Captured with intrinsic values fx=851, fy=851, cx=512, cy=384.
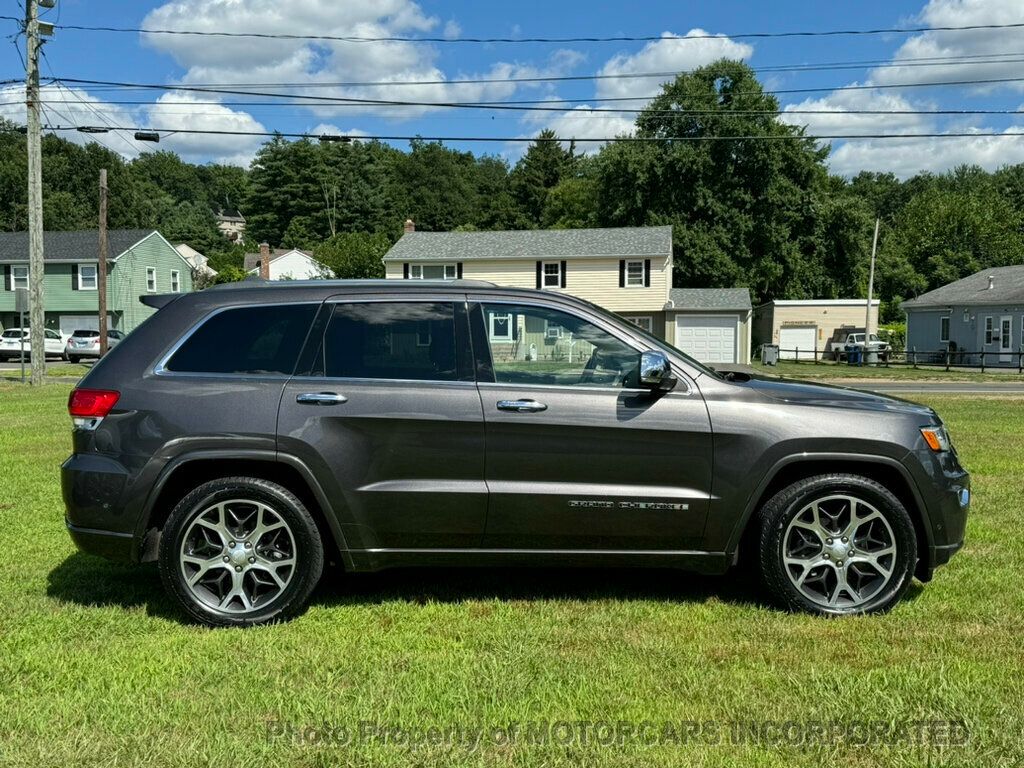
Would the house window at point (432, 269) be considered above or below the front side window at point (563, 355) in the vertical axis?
above

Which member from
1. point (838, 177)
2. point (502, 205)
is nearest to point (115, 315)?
point (502, 205)

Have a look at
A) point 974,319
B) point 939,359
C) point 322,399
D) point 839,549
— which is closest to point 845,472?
point 839,549

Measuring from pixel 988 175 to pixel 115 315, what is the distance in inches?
3264

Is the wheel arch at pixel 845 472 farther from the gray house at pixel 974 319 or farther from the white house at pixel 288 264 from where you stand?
the white house at pixel 288 264

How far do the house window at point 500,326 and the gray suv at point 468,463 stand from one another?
0.02 meters

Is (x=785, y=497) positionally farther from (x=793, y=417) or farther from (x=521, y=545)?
(x=521, y=545)

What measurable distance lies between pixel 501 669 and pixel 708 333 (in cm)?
3813

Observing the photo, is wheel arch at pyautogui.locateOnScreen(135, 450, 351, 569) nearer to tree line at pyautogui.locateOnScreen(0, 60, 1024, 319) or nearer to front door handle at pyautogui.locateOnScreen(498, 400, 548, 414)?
front door handle at pyautogui.locateOnScreen(498, 400, 548, 414)

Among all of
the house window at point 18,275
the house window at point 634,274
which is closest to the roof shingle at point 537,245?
the house window at point 634,274

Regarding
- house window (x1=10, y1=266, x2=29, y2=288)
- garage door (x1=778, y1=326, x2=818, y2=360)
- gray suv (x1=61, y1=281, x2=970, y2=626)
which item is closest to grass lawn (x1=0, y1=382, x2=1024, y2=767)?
gray suv (x1=61, y1=281, x2=970, y2=626)

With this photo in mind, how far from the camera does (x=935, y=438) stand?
4.58 metres

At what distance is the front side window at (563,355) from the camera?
4508 mm

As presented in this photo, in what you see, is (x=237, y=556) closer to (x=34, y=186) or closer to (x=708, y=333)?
(x=34, y=186)

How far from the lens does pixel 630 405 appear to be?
14.5ft
